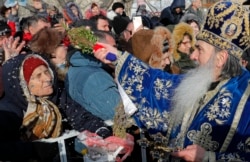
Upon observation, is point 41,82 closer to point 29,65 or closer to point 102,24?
point 29,65

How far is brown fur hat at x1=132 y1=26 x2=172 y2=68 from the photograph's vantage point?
382 cm

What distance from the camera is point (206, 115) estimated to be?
279 centimetres

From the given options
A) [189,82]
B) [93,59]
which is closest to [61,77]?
[93,59]

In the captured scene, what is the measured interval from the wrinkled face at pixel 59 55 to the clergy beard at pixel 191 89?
1.41 m

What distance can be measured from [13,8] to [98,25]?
9.37ft

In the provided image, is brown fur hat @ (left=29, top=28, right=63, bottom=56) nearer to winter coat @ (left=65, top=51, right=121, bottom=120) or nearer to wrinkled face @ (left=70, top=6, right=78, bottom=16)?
winter coat @ (left=65, top=51, right=121, bottom=120)

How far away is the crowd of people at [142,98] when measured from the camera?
275cm

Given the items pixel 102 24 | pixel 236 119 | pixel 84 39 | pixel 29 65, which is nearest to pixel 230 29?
pixel 236 119

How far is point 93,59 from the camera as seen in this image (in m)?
3.77

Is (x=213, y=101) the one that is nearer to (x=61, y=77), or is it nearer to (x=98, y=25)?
(x=61, y=77)

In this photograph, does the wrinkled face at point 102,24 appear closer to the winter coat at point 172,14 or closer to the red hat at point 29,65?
the red hat at point 29,65

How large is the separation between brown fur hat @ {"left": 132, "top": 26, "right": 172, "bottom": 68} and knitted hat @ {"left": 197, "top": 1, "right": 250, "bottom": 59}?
3.21 ft

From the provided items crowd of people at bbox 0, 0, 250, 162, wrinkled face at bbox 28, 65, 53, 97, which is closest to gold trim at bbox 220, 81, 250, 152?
crowd of people at bbox 0, 0, 250, 162

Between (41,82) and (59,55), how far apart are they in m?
0.96
